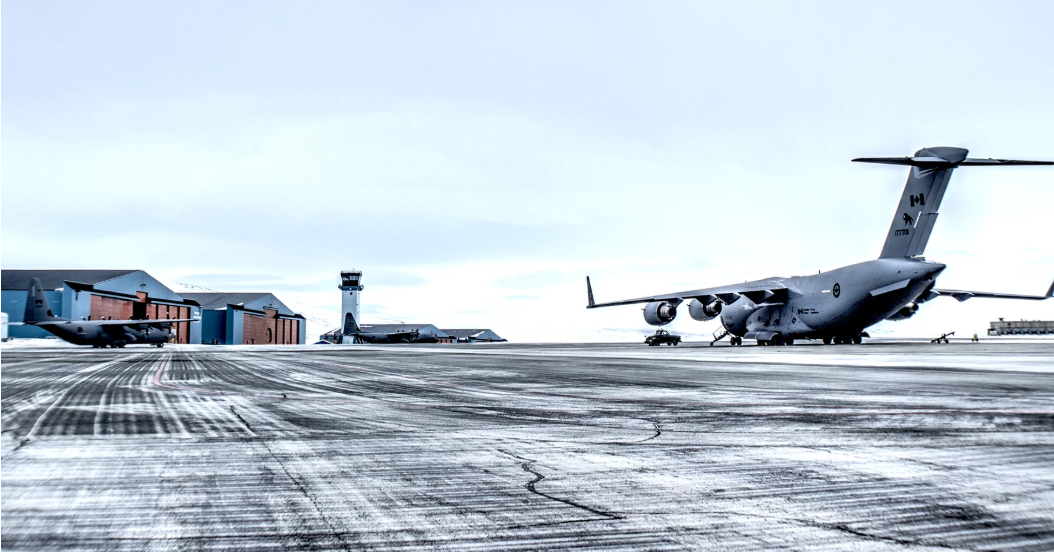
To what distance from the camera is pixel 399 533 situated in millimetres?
1993

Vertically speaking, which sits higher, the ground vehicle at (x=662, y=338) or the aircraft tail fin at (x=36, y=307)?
the aircraft tail fin at (x=36, y=307)

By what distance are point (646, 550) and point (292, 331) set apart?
117 m

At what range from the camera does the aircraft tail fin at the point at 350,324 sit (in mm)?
103750

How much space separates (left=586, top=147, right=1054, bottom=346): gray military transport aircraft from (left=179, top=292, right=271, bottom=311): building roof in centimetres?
6851

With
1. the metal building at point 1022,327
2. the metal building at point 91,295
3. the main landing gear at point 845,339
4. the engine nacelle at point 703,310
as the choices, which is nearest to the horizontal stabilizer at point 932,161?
the main landing gear at point 845,339

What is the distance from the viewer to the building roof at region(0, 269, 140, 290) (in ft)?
220

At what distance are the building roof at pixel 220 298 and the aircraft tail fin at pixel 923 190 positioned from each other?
267 feet

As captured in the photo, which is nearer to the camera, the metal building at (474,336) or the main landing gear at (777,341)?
the main landing gear at (777,341)

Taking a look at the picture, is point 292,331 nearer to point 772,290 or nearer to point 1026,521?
point 772,290

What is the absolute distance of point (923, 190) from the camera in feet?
109

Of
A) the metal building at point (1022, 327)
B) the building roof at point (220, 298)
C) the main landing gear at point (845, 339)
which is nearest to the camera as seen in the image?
the main landing gear at point (845, 339)

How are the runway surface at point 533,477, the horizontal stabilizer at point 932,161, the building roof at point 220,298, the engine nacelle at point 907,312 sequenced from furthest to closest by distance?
1. the building roof at point 220,298
2. the engine nacelle at point 907,312
3. the horizontal stabilizer at point 932,161
4. the runway surface at point 533,477

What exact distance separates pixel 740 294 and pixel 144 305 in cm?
6576

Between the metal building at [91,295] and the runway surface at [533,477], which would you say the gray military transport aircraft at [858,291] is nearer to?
the runway surface at [533,477]
